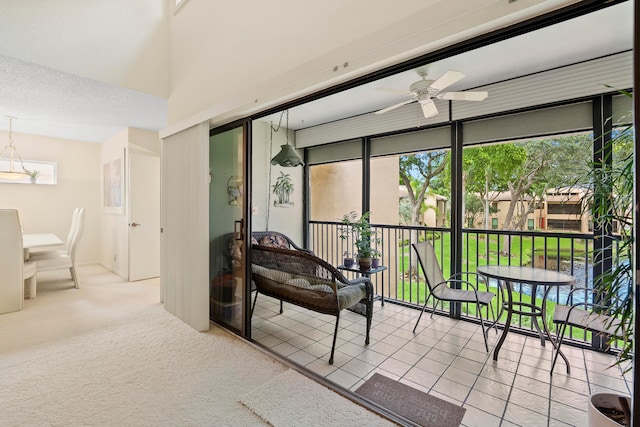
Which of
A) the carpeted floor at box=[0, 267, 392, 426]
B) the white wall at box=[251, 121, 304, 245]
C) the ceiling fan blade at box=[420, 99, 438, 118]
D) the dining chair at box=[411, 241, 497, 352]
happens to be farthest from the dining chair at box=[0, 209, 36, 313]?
the ceiling fan blade at box=[420, 99, 438, 118]

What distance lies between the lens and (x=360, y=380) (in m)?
2.15

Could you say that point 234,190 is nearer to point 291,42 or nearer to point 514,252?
point 291,42

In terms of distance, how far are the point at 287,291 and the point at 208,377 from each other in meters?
0.92

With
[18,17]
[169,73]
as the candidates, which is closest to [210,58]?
[169,73]

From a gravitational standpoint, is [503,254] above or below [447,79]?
below

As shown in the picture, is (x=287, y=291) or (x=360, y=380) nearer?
(x=360, y=380)

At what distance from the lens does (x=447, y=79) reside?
2.20 m

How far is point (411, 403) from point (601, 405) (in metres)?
0.96

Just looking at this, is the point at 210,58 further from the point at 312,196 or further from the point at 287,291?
the point at 312,196

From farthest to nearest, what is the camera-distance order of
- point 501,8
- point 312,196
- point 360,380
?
point 312,196 < point 360,380 < point 501,8

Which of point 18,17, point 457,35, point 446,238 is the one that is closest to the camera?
point 457,35

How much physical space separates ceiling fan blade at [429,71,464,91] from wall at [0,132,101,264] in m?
6.43

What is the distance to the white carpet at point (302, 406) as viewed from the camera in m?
1.70

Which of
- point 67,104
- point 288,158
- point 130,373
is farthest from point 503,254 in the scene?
point 67,104
